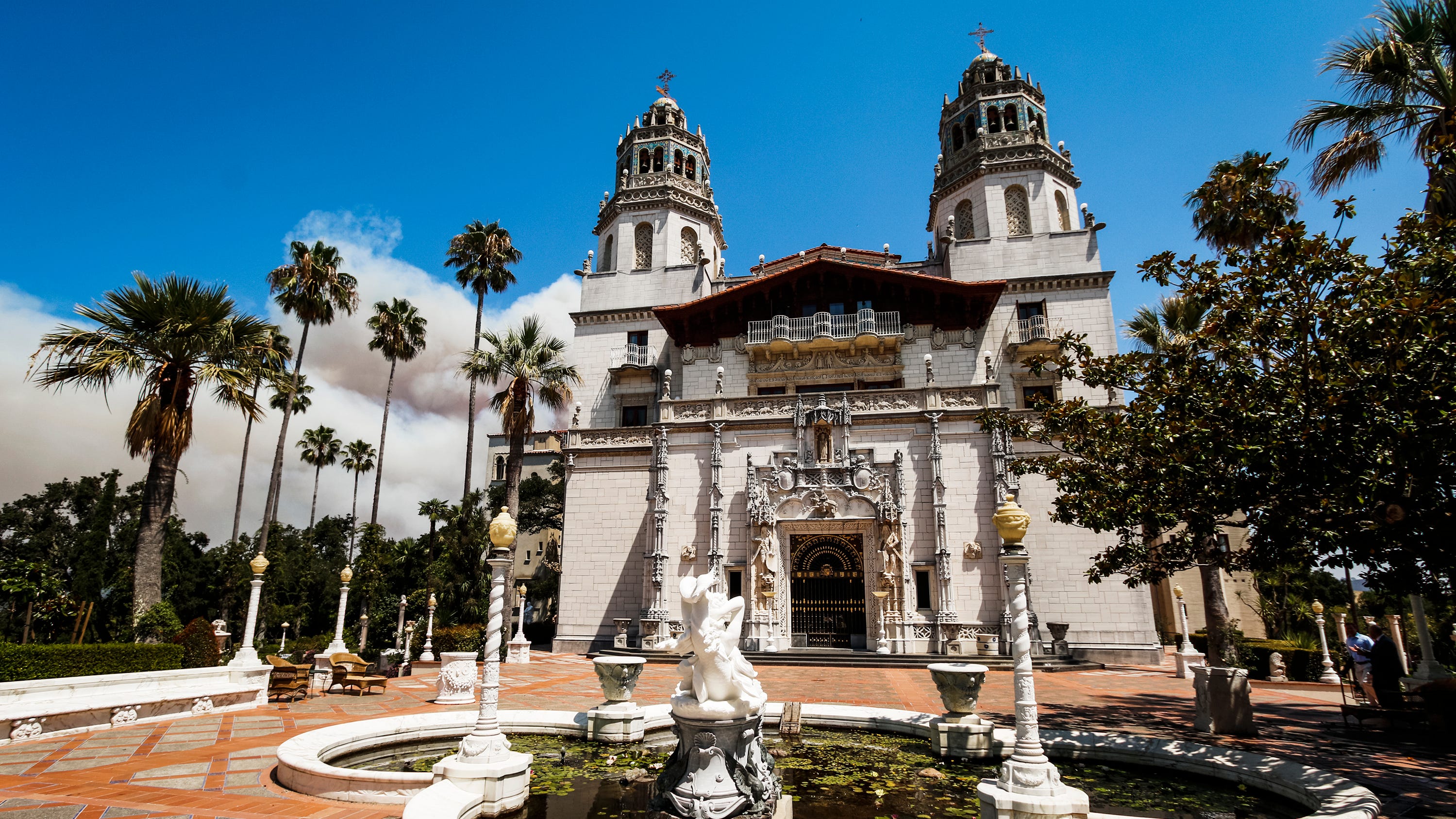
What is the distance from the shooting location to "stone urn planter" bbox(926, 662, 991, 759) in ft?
29.9

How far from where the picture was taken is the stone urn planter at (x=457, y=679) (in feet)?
45.5

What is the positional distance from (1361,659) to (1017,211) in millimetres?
23233

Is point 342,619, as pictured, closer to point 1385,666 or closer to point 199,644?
point 199,644

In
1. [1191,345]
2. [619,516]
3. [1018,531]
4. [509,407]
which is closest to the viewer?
[1018,531]

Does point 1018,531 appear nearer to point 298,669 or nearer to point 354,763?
point 354,763

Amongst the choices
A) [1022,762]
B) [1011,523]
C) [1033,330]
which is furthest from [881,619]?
[1022,762]

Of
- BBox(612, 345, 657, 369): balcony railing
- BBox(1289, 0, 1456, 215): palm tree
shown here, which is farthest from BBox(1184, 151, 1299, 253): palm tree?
BBox(612, 345, 657, 369): balcony railing

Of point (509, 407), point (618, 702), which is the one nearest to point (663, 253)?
point (509, 407)

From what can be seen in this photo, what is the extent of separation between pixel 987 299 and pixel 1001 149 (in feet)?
27.2

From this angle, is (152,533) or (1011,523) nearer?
(1011,523)

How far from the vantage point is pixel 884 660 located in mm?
22516

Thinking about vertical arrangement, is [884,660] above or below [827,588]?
below

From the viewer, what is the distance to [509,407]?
3077 centimetres

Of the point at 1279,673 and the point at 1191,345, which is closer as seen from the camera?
the point at 1191,345
